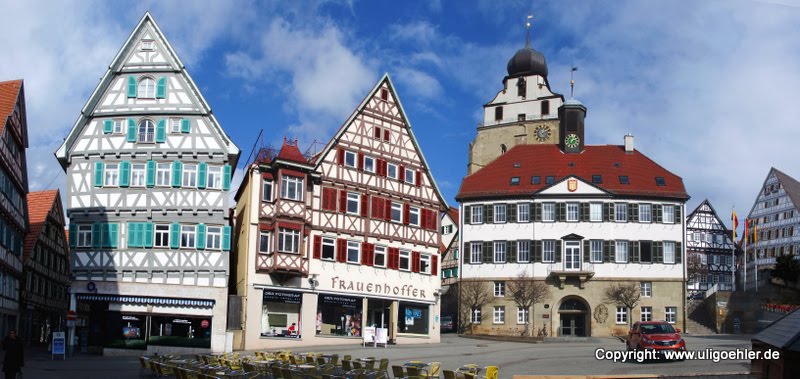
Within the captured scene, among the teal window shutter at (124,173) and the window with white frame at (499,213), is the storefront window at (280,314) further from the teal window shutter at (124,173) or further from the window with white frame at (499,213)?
the window with white frame at (499,213)

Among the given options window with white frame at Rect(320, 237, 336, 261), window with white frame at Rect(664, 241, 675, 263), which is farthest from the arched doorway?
window with white frame at Rect(320, 237, 336, 261)

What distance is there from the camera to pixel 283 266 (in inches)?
1710

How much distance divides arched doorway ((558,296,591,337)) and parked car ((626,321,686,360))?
30.7 meters

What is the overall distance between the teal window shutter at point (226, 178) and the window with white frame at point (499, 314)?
26.2 metres

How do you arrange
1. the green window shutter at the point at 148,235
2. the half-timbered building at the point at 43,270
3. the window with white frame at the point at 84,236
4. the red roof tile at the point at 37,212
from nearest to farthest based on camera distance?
1. the window with white frame at the point at 84,236
2. the green window shutter at the point at 148,235
3. the red roof tile at the point at 37,212
4. the half-timbered building at the point at 43,270

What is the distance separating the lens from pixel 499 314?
62.8 meters

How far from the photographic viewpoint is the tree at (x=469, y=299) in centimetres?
6253

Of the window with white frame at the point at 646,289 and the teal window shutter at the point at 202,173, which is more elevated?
the teal window shutter at the point at 202,173

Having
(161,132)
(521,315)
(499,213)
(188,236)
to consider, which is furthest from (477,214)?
(161,132)

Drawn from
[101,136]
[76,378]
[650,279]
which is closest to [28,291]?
[101,136]

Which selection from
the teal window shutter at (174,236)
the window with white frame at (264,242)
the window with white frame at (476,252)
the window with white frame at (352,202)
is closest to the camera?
the teal window shutter at (174,236)

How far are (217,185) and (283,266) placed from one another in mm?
4867

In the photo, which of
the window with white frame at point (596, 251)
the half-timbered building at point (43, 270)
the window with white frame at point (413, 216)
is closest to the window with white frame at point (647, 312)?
the window with white frame at point (596, 251)

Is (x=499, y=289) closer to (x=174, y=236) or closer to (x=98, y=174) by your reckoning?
(x=174, y=236)
